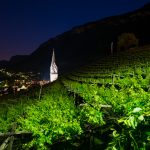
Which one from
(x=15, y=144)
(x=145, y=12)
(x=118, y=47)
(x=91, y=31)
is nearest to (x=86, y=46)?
(x=91, y=31)

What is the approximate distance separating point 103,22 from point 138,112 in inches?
6705

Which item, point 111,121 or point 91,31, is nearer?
point 111,121

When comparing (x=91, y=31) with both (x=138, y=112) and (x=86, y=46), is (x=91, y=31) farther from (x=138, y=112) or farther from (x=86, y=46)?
(x=138, y=112)

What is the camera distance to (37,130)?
21.5 feet

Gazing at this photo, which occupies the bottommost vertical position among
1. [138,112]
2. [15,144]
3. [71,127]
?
[15,144]

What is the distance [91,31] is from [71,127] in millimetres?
170835

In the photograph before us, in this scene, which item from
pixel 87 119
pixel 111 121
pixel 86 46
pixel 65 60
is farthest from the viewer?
pixel 65 60

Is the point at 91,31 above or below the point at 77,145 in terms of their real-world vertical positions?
above

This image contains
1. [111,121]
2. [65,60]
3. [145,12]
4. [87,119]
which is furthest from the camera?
[65,60]

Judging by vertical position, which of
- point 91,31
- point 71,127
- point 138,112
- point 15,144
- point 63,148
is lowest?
point 15,144

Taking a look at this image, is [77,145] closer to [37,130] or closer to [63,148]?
[63,148]

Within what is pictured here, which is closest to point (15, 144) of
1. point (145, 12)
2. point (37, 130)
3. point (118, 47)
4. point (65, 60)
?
point (37, 130)

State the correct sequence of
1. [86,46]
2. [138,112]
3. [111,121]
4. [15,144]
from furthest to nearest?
[86,46] → [15,144] → [111,121] → [138,112]

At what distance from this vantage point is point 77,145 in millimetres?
6207
